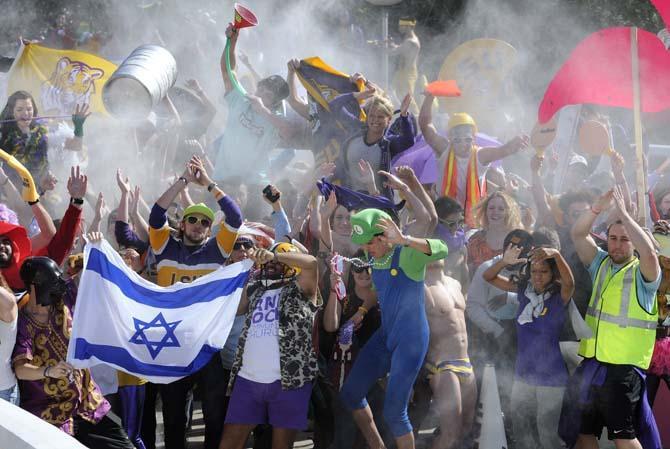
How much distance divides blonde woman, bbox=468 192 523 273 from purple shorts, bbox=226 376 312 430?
74.6 inches

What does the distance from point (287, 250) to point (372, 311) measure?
933 mm

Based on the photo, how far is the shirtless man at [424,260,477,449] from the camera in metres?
6.39

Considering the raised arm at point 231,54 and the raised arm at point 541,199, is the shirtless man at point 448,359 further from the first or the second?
the raised arm at point 231,54

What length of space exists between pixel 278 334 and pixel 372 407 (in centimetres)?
103

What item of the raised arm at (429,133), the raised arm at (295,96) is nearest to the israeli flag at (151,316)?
the raised arm at (429,133)

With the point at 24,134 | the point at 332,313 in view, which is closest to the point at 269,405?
the point at 332,313

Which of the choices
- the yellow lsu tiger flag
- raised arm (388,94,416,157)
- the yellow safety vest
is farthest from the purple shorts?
the yellow lsu tiger flag

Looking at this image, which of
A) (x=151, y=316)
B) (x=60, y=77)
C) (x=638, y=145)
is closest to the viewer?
(x=151, y=316)

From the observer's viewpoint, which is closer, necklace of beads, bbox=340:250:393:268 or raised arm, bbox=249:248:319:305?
raised arm, bbox=249:248:319:305

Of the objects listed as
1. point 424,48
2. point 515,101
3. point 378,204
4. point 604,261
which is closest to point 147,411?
point 378,204

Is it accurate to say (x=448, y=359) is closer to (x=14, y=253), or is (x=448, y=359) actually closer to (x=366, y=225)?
(x=366, y=225)

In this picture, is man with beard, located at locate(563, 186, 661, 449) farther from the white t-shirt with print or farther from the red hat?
the red hat

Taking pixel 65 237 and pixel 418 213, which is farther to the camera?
pixel 418 213

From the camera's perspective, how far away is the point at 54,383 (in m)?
5.30
